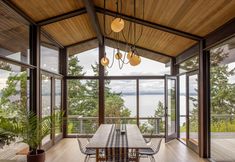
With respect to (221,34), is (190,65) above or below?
below

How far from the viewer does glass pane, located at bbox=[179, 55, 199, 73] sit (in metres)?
6.01

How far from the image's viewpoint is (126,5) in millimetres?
4766

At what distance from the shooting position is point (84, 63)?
7.87m

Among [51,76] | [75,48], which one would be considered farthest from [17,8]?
[75,48]

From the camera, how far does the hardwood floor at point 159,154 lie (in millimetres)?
5074

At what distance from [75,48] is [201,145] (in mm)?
5085

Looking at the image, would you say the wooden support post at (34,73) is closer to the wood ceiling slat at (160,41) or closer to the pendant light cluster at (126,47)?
the pendant light cluster at (126,47)

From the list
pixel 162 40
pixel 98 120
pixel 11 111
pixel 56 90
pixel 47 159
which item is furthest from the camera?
pixel 98 120

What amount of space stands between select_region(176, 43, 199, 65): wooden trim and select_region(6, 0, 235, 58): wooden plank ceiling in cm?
12

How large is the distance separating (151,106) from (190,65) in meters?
2.13

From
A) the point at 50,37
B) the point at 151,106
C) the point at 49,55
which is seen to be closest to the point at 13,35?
the point at 50,37

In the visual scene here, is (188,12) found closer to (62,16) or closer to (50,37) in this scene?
(62,16)

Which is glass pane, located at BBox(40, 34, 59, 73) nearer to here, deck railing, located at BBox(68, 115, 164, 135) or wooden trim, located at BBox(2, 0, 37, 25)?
wooden trim, located at BBox(2, 0, 37, 25)

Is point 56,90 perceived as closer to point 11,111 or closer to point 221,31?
point 11,111
